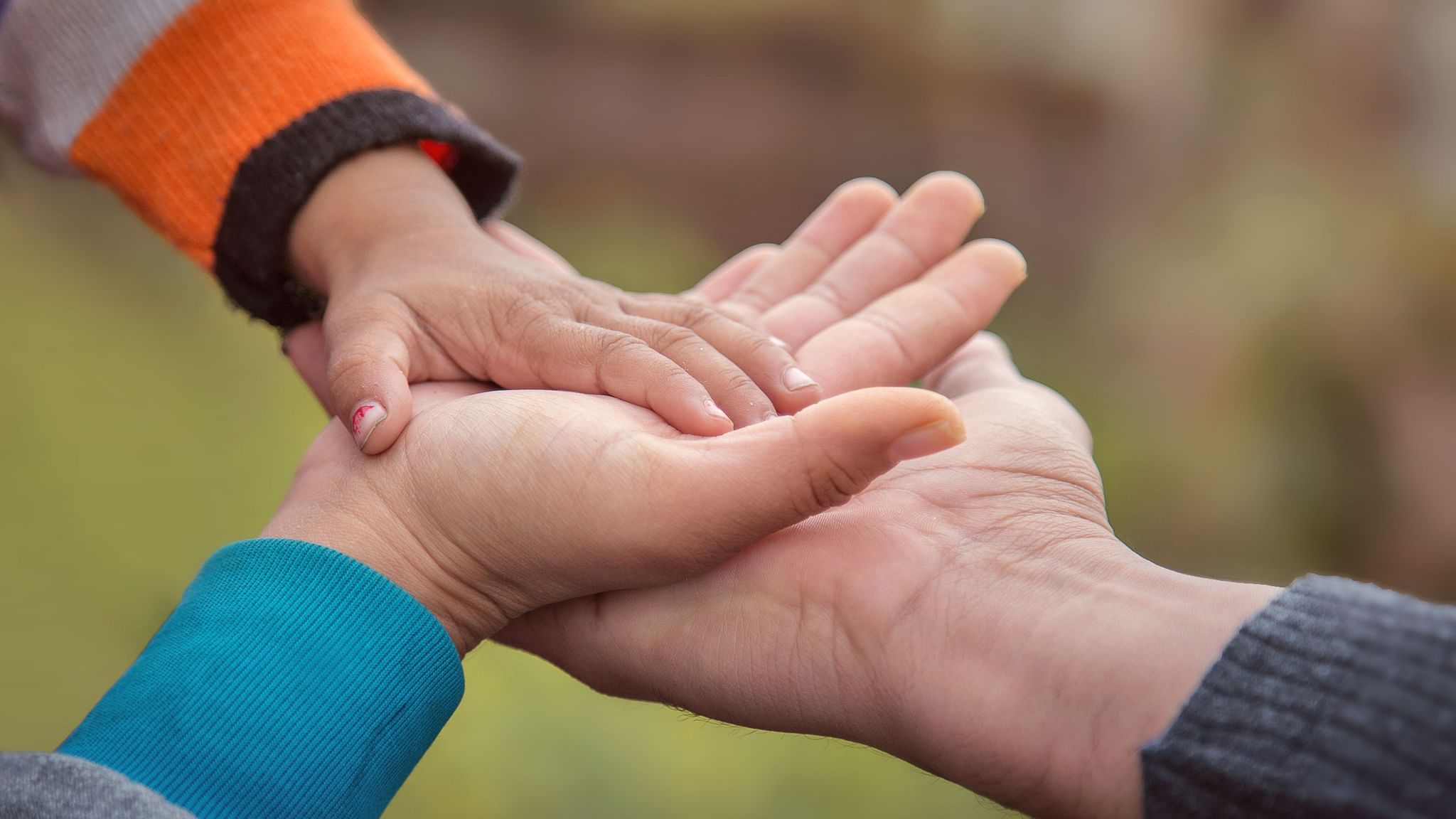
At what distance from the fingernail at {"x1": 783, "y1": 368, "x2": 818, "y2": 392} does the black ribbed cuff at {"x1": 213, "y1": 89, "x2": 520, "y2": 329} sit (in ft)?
1.24

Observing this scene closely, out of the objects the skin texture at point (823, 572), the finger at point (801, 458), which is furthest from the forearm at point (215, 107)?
the finger at point (801, 458)

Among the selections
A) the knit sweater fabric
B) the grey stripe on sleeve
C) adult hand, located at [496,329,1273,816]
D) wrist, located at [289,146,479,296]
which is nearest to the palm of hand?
adult hand, located at [496,329,1273,816]

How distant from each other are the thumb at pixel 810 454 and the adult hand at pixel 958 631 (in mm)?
55

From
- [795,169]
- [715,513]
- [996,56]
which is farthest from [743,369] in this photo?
[996,56]

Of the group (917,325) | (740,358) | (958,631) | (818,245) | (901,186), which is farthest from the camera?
(901,186)

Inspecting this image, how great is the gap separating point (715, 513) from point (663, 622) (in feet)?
0.31

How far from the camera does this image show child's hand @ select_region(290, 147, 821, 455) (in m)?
0.57

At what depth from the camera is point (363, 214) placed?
75 cm

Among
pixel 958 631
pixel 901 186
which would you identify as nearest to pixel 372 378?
pixel 958 631

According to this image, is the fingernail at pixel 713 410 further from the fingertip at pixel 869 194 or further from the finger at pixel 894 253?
the fingertip at pixel 869 194

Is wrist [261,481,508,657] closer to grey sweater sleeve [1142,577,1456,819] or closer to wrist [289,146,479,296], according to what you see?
wrist [289,146,479,296]

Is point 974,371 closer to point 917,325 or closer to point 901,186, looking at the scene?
point 917,325

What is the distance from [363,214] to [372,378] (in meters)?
0.22

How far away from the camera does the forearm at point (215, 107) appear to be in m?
0.75
